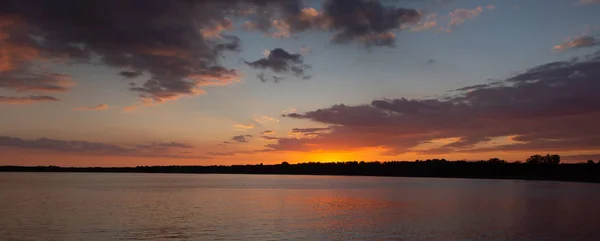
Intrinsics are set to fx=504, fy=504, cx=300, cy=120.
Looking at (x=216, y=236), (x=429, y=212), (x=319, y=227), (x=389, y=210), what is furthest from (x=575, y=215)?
(x=216, y=236)

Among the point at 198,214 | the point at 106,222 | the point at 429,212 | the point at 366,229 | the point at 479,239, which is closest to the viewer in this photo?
the point at 479,239

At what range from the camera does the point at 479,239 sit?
1420 inches

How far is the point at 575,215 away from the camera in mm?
53000

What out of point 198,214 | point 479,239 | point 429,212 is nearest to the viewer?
point 479,239

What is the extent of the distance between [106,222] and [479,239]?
31.0m

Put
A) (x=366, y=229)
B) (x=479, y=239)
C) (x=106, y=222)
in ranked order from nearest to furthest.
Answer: (x=479, y=239)
(x=366, y=229)
(x=106, y=222)

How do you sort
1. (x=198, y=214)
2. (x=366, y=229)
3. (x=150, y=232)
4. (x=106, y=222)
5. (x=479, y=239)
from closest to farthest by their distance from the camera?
(x=479, y=239), (x=150, y=232), (x=366, y=229), (x=106, y=222), (x=198, y=214)

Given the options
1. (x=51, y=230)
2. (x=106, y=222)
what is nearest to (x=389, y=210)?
(x=106, y=222)

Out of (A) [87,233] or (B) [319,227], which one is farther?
(B) [319,227]

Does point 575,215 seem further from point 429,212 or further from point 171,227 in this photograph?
point 171,227

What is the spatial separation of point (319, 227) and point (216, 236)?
9.45m

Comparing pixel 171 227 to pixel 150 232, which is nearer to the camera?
pixel 150 232

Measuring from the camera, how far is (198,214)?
5281cm

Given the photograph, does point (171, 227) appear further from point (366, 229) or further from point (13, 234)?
point (366, 229)
